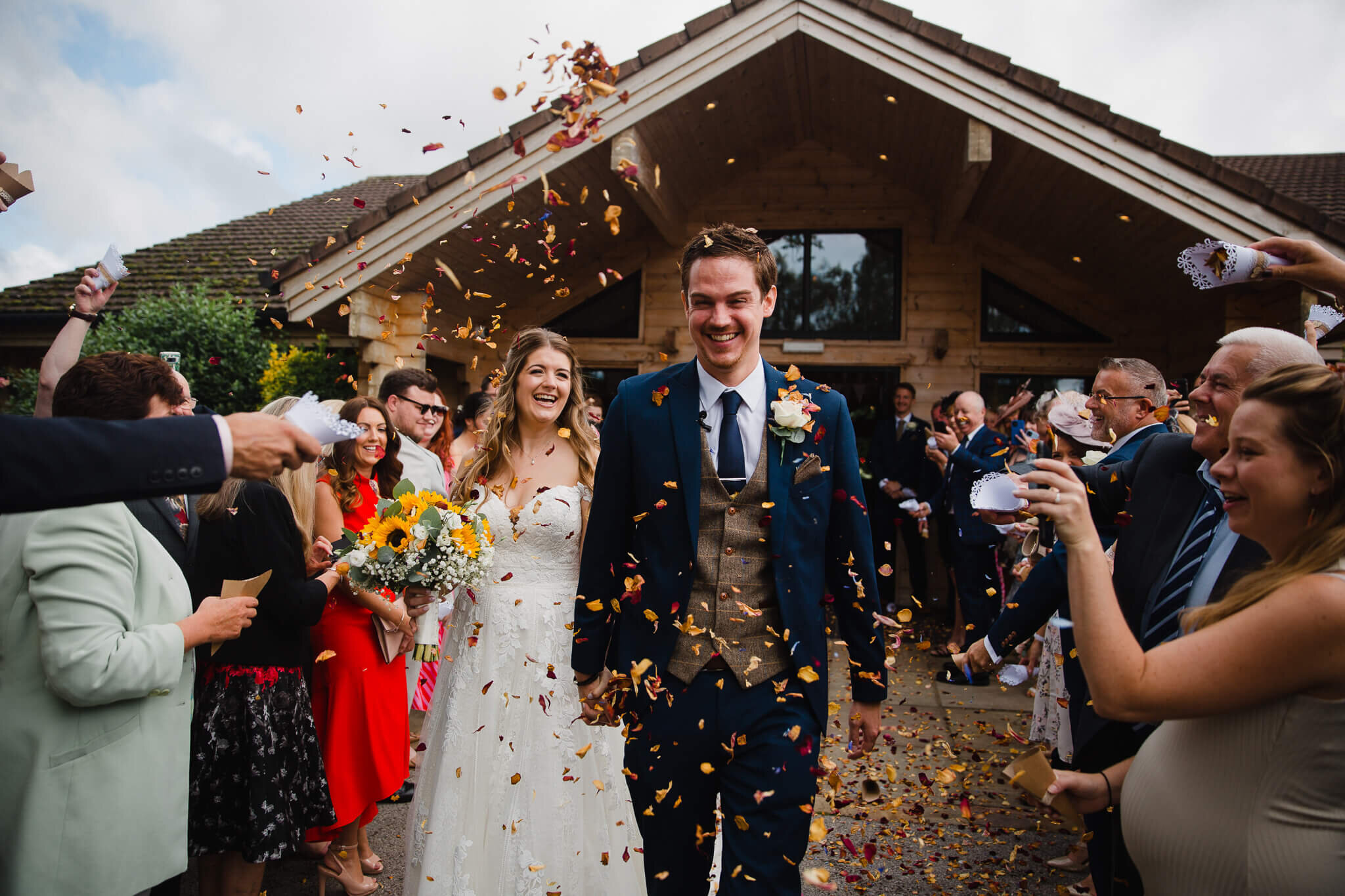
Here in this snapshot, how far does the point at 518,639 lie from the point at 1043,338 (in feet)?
25.0

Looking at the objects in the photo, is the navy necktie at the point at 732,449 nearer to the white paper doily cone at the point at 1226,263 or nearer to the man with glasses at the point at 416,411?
the white paper doily cone at the point at 1226,263

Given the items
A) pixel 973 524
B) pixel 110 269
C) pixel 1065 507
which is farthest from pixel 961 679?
pixel 110 269

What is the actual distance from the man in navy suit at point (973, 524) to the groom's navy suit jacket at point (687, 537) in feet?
15.6

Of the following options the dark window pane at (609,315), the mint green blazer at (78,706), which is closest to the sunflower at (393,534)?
the mint green blazer at (78,706)

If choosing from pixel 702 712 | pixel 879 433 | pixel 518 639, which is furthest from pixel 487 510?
pixel 879 433

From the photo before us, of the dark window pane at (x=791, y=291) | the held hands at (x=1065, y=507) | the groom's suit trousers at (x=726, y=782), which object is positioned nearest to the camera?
the held hands at (x=1065, y=507)

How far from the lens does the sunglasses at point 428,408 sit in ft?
17.3

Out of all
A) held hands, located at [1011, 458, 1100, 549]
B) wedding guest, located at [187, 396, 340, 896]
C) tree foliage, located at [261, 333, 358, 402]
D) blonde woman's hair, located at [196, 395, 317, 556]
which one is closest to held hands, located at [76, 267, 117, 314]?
blonde woman's hair, located at [196, 395, 317, 556]

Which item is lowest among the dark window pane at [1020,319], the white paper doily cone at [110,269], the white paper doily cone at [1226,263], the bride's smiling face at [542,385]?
the bride's smiling face at [542,385]

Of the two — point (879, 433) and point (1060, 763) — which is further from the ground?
point (879, 433)

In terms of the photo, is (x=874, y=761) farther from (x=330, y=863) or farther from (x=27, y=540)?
(x=27, y=540)

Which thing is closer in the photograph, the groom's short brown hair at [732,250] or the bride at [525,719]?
the groom's short brown hair at [732,250]

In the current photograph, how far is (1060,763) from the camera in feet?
13.6

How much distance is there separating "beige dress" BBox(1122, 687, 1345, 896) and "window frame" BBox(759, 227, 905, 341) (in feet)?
25.4
